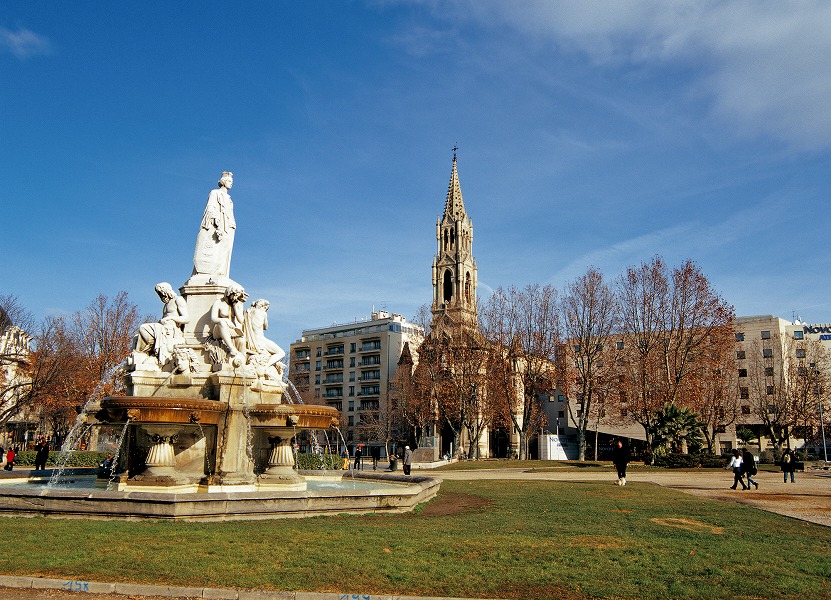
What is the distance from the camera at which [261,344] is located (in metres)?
17.1

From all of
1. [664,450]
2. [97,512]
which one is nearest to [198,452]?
[97,512]

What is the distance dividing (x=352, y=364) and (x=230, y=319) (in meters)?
86.6

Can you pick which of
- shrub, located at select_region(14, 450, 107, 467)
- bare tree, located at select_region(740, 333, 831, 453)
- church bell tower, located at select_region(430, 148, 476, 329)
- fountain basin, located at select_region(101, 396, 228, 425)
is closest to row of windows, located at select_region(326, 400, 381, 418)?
church bell tower, located at select_region(430, 148, 476, 329)

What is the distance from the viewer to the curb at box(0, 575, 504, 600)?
7012mm

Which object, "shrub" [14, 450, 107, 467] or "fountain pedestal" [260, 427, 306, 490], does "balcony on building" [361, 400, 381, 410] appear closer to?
"shrub" [14, 450, 107, 467]

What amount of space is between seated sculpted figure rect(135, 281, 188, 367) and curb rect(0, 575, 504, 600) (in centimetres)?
882

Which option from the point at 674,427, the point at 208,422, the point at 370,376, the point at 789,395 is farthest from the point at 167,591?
the point at 370,376

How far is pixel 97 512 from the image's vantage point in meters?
12.0

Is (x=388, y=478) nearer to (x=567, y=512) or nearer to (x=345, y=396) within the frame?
(x=567, y=512)

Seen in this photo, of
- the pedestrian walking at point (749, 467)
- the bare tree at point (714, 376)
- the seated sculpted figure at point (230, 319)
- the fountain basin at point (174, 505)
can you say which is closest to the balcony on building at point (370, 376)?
the bare tree at point (714, 376)

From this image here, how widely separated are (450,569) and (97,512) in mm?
7133

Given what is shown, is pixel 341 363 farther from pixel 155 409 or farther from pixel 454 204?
pixel 155 409

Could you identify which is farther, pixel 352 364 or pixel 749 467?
pixel 352 364

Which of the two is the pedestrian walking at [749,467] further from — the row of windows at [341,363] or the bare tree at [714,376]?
the row of windows at [341,363]
